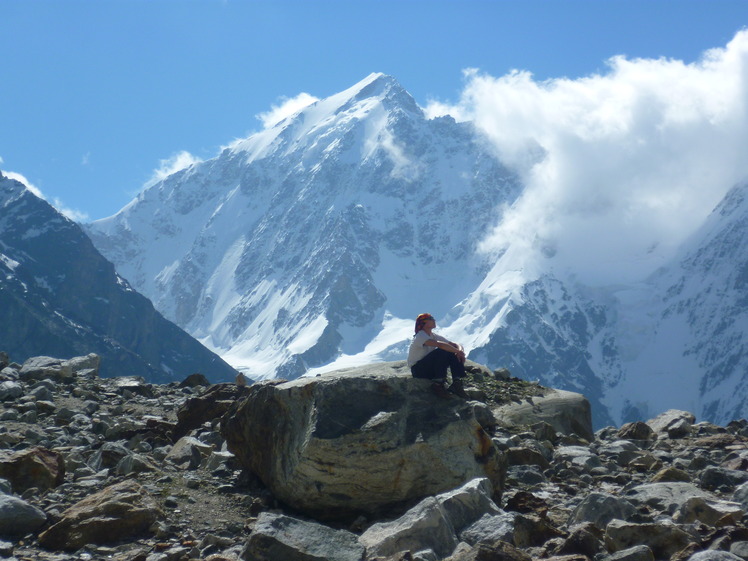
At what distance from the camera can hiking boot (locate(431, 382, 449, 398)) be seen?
13.5 m

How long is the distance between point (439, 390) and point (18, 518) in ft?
16.9

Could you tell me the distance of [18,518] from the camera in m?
11.5

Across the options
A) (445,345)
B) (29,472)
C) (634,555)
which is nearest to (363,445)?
(445,345)

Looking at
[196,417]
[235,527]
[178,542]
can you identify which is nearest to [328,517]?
[235,527]

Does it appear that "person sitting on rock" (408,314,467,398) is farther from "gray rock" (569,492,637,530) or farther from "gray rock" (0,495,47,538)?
"gray rock" (0,495,47,538)

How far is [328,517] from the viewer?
12.6 m

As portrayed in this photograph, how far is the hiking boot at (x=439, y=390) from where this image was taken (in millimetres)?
13508

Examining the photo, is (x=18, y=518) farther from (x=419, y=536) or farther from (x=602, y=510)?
(x=602, y=510)

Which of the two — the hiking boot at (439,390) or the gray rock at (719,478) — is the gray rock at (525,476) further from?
the gray rock at (719,478)

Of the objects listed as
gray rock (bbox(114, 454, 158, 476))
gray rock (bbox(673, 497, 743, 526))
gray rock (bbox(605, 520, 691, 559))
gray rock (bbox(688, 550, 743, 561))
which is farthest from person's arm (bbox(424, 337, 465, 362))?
gray rock (bbox(688, 550, 743, 561))

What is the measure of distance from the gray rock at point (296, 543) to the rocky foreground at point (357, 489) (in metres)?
0.02

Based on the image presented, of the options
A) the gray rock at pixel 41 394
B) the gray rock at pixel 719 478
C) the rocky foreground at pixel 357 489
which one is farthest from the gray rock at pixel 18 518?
the gray rock at pixel 41 394

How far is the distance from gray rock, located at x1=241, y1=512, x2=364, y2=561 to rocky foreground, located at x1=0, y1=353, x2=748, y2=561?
0.6 inches

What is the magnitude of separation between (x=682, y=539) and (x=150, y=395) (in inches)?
622
